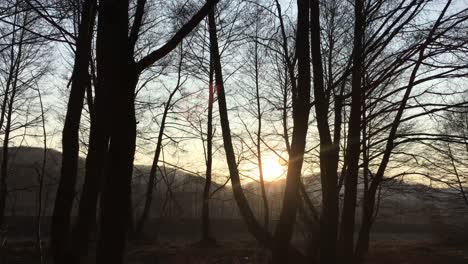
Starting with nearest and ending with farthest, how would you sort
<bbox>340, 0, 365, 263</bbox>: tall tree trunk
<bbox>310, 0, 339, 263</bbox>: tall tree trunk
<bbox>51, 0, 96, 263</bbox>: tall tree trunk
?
<bbox>51, 0, 96, 263</bbox>: tall tree trunk
<bbox>310, 0, 339, 263</bbox>: tall tree trunk
<bbox>340, 0, 365, 263</bbox>: tall tree trunk

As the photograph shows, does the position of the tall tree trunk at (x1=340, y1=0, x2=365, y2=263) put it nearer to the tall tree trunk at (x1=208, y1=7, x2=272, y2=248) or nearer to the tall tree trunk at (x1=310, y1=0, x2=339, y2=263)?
the tall tree trunk at (x1=310, y1=0, x2=339, y2=263)

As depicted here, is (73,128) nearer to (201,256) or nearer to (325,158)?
(325,158)

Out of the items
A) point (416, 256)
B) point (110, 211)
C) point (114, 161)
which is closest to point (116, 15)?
point (114, 161)

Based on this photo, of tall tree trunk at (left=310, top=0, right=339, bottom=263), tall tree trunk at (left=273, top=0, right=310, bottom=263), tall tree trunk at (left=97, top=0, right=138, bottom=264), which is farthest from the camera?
tall tree trunk at (left=310, top=0, right=339, bottom=263)

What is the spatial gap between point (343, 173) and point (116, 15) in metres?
7.62

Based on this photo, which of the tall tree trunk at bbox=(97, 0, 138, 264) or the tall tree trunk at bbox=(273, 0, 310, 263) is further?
the tall tree trunk at bbox=(273, 0, 310, 263)

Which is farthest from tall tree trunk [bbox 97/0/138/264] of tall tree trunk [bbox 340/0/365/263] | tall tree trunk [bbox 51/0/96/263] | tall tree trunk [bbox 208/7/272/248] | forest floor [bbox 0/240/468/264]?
forest floor [bbox 0/240/468/264]

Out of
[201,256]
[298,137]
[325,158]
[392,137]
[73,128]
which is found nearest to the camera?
[298,137]

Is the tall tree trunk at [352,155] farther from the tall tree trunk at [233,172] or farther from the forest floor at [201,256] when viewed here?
the forest floor at [201,256]

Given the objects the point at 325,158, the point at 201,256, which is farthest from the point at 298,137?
the point at 201,256


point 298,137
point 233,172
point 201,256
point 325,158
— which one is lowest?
point 201,256

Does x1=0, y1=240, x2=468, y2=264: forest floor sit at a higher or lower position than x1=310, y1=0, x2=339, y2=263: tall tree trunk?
lower

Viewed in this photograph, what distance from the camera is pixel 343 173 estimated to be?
1052cm

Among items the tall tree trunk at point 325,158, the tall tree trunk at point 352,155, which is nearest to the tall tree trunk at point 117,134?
the tall tree trunk at point 325,158
